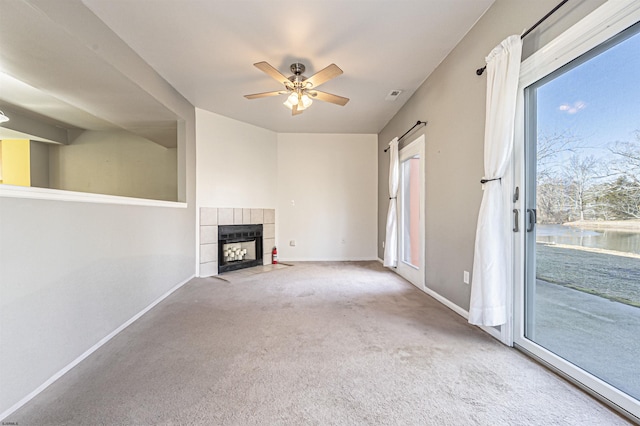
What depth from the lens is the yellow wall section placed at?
485 cm

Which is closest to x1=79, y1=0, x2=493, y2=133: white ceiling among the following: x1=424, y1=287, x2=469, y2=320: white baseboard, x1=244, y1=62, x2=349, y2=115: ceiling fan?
x1=244, y1=62, x2=349, y2=115: ceiling fan

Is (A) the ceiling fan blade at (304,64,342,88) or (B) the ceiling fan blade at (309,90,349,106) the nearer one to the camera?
(A) the ceiling fan blade at (304,64,342,88)

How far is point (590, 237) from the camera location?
146 centimetres

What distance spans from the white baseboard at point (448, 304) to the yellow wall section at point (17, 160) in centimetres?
711

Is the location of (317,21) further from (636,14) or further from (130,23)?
(636,14)

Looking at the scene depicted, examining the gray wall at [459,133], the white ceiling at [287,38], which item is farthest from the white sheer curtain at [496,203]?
the white ceiling at [287,38]

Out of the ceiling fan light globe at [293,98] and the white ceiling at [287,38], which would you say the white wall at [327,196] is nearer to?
the white ceiling at [287,38]

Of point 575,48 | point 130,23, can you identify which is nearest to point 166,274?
point 130,23

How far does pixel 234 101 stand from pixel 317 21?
2038 millimetres

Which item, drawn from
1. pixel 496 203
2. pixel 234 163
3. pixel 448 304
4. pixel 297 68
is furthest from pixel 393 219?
pixel 234 163

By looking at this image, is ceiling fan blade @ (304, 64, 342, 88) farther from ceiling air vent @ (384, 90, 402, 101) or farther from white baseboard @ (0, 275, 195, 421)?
white baseboard @ (0, 275, 195, 421)

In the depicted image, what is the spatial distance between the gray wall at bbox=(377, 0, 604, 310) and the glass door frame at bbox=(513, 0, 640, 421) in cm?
10

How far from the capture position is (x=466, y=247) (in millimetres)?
2428

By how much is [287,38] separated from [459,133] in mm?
1857
